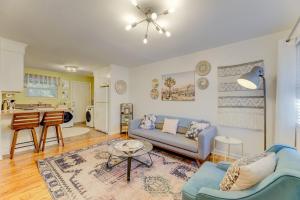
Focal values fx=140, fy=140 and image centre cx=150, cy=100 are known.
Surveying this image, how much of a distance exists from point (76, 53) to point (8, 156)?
2.63m

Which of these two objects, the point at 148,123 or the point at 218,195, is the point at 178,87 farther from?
the point at 218,195

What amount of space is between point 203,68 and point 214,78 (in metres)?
0.36

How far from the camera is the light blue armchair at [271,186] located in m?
0.77

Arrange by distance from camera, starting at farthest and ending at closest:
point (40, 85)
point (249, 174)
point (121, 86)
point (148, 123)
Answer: point (40, 85) → point (121, 86) → point (148, 123) → point (249, 174)

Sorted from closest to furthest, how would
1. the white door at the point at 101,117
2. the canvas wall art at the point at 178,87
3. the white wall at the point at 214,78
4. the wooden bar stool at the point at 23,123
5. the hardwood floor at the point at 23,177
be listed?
the hardwood floor at the point at 23,177 → the white wall at the point at 214,78 → the wooden bar stool at the point at 23,123 → the canvas wall art at the point at 178,87 → the white door at the point at 101,117

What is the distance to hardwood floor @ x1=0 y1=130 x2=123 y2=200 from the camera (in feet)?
5.70

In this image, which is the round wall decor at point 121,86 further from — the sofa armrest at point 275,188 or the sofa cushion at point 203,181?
the sofa armrest at point 275,188

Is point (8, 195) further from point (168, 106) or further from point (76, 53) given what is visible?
point (168, 106)

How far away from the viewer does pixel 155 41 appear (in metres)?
2.85

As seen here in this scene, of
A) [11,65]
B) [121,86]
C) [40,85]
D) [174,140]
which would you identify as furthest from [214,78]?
[40,85]

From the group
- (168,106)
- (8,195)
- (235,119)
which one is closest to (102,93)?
(168,106)

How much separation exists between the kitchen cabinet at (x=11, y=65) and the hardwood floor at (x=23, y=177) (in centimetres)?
144

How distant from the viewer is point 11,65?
2.90 meters

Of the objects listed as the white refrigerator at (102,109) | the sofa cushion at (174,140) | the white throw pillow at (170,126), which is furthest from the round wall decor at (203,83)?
the white refrigerator at (102,109)
